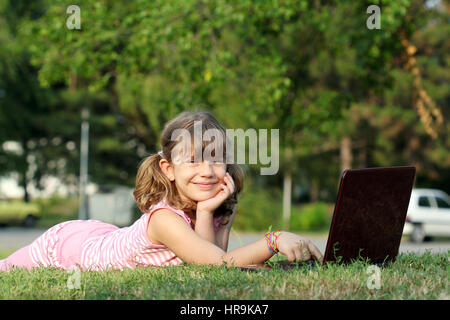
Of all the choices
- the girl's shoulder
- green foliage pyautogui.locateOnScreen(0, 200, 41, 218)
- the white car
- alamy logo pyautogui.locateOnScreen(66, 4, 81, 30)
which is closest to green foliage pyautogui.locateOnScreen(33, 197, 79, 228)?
green foliage pyautogui.locateOnScreen(0, 200, 41, 218)

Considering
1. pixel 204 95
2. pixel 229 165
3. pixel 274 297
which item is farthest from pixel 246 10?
pixel 274 297

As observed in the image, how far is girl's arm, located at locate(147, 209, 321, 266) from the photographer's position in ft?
10.3

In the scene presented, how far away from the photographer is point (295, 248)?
3047mm

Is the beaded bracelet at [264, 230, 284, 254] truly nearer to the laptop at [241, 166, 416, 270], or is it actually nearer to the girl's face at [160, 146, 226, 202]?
the laptop at [241, 166, 416, 270]

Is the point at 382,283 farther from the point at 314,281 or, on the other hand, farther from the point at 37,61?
the point at 37,61

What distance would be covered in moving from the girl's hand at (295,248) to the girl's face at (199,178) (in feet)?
1.90

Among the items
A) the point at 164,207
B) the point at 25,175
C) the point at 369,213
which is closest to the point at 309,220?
the point at 25,175

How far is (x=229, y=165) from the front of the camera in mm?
3846

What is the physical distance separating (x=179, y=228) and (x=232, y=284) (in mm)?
691

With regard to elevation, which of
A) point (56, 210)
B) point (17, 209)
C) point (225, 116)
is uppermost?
point (225, 116)

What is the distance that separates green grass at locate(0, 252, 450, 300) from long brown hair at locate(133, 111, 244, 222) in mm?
565

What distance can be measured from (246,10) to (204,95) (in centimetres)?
201

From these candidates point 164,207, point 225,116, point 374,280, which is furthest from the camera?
point 225,116

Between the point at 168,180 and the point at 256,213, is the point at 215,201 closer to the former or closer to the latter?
the point at 168,180
